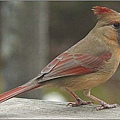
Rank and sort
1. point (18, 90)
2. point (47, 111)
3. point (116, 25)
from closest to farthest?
1. point (47, 111)
2. point (18, 90)
3. point (116, 25)

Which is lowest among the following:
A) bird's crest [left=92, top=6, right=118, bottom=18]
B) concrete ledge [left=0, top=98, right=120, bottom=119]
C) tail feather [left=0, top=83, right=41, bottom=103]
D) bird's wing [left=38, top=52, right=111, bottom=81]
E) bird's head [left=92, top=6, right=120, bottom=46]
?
concrete ledge [left=0, top=98, right=120, bottom=119]

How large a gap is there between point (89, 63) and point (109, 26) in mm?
419

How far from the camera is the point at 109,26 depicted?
446 centimetres

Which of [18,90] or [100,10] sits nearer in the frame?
[18,90]

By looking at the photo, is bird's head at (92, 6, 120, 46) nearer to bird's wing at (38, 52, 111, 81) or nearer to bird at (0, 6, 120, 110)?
bird at (0, 6, 120, 110)

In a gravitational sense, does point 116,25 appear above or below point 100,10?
below

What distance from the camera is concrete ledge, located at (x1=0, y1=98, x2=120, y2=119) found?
3.36m

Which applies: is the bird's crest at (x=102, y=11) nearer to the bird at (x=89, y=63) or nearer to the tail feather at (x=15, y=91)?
the bird at (x=89, y=63)

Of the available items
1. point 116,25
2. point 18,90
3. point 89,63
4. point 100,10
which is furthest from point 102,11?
point 18,90

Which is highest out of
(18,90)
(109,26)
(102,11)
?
(102,11)

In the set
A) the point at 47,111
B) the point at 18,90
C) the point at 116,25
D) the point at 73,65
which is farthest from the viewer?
the point at 116,25

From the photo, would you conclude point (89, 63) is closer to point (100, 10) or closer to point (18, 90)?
point (100, 10)

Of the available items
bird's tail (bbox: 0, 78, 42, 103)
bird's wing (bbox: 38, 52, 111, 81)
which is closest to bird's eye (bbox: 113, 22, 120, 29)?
bird's wing (bbox: 38, 52, 111, 81)

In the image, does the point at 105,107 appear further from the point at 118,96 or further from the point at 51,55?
the point at 51,55
